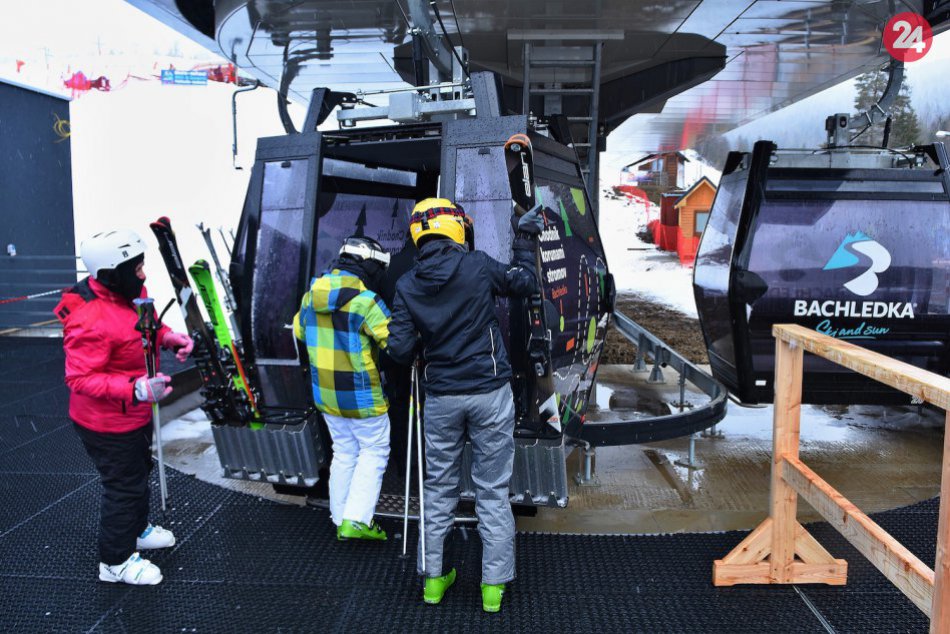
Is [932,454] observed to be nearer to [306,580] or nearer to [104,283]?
[306,580]

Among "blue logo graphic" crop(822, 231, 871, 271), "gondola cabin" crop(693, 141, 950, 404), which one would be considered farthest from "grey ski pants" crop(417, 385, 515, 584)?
"blue logo graphic" crop(822, 231, 871, 271)

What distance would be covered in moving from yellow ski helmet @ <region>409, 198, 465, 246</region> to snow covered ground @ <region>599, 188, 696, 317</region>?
8.07 m

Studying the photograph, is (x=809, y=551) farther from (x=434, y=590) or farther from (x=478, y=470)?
(x=434, y=590)

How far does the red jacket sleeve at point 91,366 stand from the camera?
127 inches

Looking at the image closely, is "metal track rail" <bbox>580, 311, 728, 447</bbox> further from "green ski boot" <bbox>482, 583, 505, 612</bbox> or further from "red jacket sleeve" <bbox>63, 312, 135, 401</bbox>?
"red jacket sleeve" <bbox>63, 312, 135, 401</bbox>

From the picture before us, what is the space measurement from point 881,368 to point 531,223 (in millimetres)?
1486

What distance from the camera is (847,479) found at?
5055mm

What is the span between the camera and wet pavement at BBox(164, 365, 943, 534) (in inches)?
173

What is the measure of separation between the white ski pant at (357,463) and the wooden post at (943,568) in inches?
96.7

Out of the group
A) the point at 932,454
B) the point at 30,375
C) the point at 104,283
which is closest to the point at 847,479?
the point at 932,454

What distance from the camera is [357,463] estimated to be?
3855 mm

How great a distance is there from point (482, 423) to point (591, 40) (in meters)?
5.78

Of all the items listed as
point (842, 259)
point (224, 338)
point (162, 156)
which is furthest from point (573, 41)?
point (162, 156)

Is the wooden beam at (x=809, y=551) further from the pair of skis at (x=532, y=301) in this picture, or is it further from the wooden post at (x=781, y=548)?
the pair of skis at (x=532, y=301)
